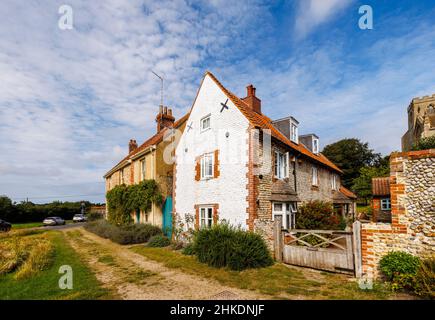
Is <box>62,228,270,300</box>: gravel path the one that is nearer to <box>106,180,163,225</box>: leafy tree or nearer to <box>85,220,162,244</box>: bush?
<box>85,220,162,244</box>: bush

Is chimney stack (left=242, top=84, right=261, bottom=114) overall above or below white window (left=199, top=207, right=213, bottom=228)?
above

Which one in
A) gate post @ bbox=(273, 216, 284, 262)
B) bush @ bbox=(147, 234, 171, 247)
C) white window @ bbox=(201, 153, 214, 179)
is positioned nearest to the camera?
gate post @ bbox=(273, 216, 284, 262)

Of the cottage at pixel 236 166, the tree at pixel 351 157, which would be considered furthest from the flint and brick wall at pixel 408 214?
the tree at pixel 351 157

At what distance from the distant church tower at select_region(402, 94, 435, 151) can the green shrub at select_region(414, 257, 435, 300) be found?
44070 mm

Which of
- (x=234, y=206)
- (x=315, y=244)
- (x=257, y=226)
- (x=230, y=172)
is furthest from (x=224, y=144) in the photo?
(x=315, y=244)

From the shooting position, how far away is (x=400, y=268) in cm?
687

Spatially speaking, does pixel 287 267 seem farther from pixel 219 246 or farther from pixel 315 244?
pixel 219 246

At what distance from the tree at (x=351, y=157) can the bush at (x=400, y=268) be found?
160ft

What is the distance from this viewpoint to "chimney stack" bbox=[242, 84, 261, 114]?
645 inches

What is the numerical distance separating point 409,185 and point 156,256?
1121 cm

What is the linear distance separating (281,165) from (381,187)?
1409 cm

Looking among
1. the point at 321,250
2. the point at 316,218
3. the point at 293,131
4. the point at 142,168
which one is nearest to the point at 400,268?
the point at 321,250

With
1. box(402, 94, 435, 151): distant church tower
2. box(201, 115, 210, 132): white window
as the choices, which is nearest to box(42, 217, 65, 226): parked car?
box(201, 115, 210, 132): white window

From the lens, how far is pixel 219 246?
33.8 ft
